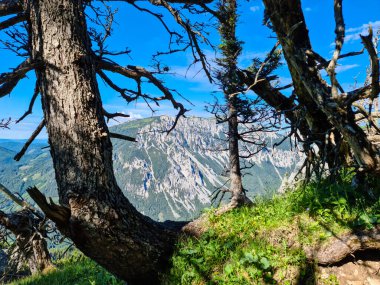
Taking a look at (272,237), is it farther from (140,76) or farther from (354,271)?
(140,76)

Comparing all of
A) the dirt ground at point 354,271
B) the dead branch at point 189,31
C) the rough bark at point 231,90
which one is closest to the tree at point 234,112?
the rough bark at point 231,90

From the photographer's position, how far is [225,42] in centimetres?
1306

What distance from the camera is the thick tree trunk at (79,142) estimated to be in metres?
3.98

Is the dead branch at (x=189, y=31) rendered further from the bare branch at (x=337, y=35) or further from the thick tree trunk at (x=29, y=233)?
the thick tree trunk at (x=29, y=233)

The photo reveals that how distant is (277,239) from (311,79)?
220cm

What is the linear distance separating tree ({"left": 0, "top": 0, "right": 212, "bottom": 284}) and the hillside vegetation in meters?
0.80

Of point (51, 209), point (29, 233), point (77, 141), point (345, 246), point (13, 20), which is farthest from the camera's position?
point (29, 233)

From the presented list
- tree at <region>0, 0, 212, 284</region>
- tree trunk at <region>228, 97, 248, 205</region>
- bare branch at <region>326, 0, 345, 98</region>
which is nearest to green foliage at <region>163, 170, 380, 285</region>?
tree at <region>0, 0, 212, 284</region>

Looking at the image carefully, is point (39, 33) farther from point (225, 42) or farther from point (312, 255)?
point (225, 42)

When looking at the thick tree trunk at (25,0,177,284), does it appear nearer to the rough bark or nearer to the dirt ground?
the dirt ground

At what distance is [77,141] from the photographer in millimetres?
→ 4012

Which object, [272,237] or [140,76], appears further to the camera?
[140,76]

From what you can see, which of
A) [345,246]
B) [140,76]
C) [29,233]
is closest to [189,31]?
[140,76]

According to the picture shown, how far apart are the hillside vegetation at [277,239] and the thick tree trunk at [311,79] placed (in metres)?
0.66
